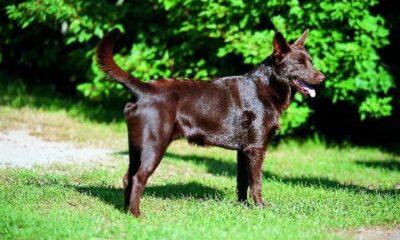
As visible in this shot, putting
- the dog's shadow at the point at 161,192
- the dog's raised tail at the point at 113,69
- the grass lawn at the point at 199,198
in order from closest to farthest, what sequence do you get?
the grass lawn at the point at 199,198
the dog's raised tail at the point at 113,69
the dog's shadow at the point at 161,192

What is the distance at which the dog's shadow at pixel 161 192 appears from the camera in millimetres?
7267

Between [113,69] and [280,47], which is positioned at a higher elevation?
[280,47]

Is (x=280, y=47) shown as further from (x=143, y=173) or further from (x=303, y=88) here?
(x=143, y=173)

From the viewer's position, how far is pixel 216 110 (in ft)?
22.4

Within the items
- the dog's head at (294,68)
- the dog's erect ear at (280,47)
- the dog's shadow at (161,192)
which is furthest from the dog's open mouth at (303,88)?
the dog's shadow at (161,192)

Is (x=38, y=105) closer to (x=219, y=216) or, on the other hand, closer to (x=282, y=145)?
(x=282, y=145)

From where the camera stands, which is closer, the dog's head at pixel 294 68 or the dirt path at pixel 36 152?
the dog's head at pixel 294 68

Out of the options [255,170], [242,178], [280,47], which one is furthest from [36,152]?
[280,47]

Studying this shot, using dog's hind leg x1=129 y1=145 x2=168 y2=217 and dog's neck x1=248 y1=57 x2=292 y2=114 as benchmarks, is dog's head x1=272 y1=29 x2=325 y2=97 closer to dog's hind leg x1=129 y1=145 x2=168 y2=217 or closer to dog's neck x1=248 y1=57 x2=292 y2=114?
dog's neck x1=248 y1=57 x2=292 y2=114

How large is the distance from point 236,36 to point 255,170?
15.7ft

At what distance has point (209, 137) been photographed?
678 centimetres

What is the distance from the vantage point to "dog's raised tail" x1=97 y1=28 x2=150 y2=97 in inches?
255

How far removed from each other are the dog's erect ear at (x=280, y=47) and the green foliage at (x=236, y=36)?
3.96 m

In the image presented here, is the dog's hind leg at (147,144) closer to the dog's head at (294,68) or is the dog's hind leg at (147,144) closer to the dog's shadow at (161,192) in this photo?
the dog's shadow at (161,192)
